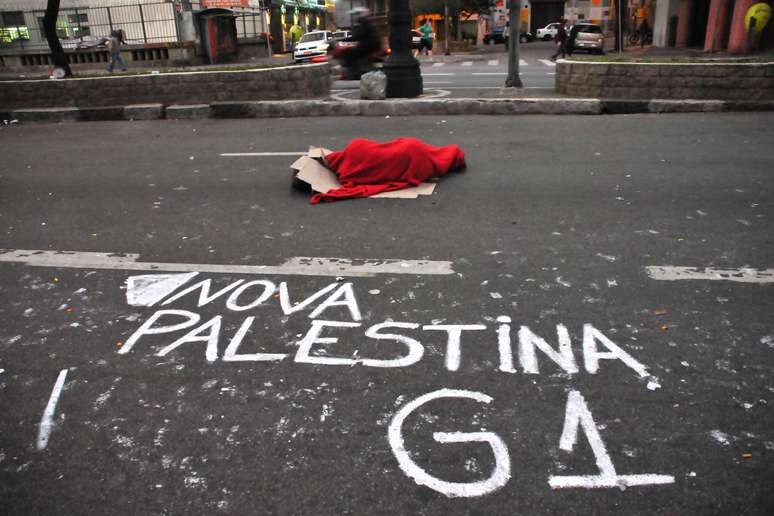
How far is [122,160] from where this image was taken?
854cm

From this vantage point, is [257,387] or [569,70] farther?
[569,70]

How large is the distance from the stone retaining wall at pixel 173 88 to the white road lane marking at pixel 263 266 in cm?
821

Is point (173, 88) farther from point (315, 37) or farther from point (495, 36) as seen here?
point (495, 36)

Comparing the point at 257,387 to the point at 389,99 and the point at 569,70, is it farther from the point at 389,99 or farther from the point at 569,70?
the point at 569,70

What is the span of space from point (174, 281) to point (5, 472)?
1.97 metres

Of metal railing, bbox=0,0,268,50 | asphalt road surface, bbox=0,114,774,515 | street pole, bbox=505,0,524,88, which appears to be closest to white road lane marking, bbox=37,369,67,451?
asphalt road surface, bbox=0,114,774,515

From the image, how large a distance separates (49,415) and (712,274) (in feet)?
13.1

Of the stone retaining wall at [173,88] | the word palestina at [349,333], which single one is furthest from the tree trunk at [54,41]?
the word palestina at [349,333]

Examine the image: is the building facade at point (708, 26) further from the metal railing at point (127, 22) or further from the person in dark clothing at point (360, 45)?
the metal railing at point (127, 22)

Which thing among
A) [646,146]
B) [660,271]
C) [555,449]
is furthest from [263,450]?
[646,146]

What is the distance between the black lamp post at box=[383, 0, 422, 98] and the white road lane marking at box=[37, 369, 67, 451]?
9.72 m

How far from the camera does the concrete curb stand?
10234 millimetres

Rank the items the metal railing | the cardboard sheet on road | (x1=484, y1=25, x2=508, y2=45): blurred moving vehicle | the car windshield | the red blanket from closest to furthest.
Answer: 1. the cardboard sheet on road
2. the red blanket
3. the metal railing
4. the car windshield
5. (x1=484, y1=25, x2=508, y2=45): blurred moving vehicle

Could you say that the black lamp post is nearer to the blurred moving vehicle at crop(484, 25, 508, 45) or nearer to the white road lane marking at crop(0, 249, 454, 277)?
the white road lane marking at crop(0, 249, 454, 277)
